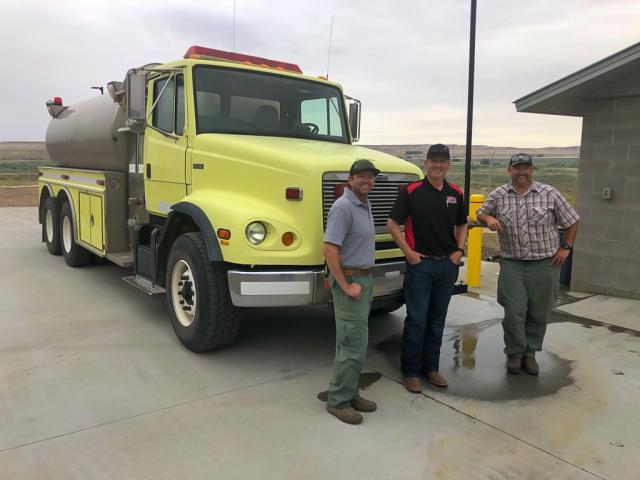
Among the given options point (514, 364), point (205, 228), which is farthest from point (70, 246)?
point (514, 364)

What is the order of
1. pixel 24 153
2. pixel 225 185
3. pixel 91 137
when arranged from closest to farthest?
pixel 225 185 < pixel 91 137 < pixel 24 153

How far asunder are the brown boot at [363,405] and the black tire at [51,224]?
704cm

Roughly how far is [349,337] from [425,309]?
2.65ft

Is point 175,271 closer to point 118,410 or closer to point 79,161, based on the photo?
point 118,410

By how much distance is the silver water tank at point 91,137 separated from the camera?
6.80 m

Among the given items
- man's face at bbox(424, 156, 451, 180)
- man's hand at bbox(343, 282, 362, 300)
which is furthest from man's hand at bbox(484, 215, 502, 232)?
man's hand at bbox(343, 282, 362, 300)

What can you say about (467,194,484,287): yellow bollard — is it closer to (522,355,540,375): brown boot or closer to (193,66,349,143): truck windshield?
(193,66,349,143): truck windshield

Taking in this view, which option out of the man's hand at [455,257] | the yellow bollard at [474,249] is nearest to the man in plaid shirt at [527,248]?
the man's hand at [455,257]

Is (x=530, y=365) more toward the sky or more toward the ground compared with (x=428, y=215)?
more toward the ground

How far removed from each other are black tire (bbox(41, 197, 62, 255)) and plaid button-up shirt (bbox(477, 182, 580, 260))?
7.45m

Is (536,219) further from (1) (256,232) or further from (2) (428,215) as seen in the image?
(1) (256,232)

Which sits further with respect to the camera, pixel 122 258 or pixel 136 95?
pixel 122 258

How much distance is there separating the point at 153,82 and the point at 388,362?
3.75 metres

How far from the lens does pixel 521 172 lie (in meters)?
4.43
